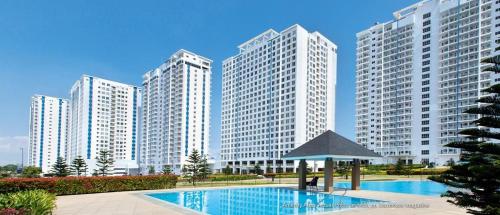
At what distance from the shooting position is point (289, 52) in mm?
79625

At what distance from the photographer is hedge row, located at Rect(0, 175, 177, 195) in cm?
1694

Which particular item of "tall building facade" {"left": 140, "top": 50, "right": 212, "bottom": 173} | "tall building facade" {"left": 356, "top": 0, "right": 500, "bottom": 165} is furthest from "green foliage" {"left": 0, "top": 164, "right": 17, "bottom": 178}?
"tall building facade" {"left": 356, "top": 0, "right": 500, "bottom": 165}

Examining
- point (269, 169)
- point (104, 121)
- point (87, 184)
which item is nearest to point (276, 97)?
point (269, 169)

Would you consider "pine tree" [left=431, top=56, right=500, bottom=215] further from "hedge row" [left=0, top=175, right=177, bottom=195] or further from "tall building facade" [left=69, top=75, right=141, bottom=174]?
"tall building facade" [left=69, top=75, right=141, bottom=174]

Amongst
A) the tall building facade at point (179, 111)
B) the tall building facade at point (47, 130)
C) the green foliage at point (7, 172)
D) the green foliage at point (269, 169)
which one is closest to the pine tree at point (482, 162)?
the green foliage at point (7, 172)

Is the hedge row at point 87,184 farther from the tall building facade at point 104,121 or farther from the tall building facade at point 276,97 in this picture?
the tall building facade at point 104,121

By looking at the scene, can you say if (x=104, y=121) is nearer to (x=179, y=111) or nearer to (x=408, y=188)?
(x=179, y=111)

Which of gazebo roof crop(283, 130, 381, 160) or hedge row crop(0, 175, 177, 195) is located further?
gazebo roof crop(283, 130, 381, 160)

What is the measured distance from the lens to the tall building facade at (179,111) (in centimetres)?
8938

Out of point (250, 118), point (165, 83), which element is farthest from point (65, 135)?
point (250, 118)

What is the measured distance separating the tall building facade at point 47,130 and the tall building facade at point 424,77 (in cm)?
9153

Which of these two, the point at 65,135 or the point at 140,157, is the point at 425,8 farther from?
the point at 65,135

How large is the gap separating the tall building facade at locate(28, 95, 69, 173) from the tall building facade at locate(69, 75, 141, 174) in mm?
7629

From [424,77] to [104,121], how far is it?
275 feet
